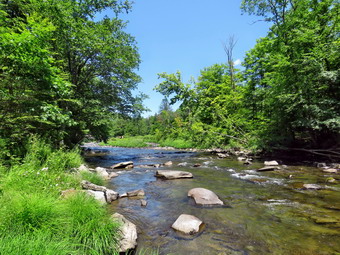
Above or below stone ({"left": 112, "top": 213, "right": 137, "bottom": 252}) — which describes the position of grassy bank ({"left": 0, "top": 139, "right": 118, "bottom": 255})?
above

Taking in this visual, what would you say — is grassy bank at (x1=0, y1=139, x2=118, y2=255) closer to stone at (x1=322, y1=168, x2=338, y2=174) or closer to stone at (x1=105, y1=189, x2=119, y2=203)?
stone at (x1=105, y1=189, x2=119, y2=203)

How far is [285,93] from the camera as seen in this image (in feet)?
39.7

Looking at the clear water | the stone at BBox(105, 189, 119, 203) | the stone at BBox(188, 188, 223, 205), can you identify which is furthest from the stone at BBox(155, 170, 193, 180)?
the stone at BBox(105, 189, 119, 203)

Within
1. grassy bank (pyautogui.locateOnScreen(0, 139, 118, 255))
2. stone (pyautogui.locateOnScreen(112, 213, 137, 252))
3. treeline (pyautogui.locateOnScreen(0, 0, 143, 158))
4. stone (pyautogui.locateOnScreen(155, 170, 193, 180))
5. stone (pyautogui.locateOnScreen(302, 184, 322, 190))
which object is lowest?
stone (pyautogui.locateOnScreen(155, 170, 193, 180))

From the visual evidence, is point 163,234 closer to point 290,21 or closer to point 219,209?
point 219,209

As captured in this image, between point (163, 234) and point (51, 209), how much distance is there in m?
2.20

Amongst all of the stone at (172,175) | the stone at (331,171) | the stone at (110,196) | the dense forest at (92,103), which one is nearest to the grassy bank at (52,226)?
the dense forest at (92,103)

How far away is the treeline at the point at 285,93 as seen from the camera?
1070cm

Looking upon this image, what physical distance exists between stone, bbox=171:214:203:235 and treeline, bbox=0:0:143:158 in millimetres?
4814

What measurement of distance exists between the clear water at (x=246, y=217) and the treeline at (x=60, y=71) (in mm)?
4047

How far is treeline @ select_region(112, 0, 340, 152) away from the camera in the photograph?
1070cm

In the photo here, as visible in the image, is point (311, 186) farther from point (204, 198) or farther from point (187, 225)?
point (187, 225)

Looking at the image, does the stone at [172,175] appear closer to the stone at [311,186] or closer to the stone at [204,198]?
the stone at [204,198]

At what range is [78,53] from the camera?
13.2 meters
